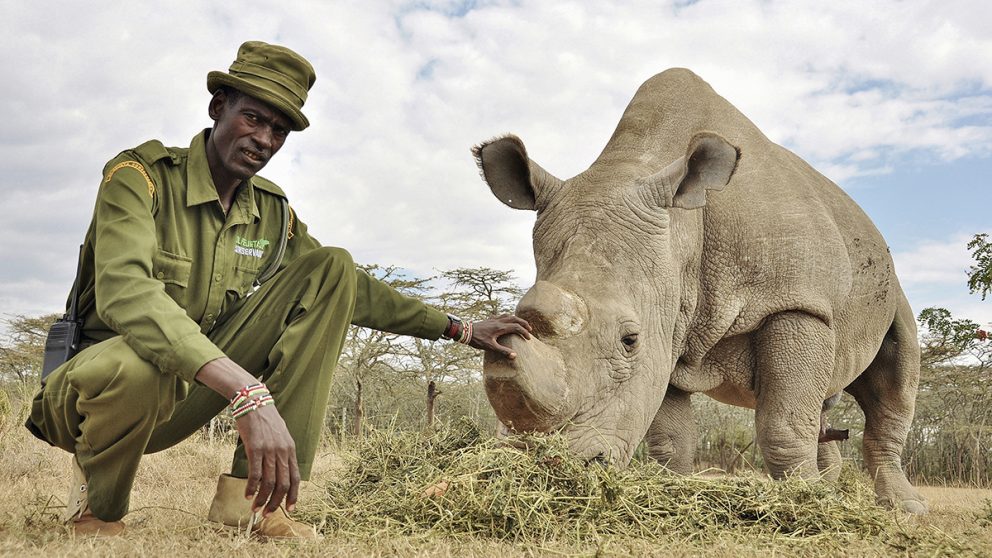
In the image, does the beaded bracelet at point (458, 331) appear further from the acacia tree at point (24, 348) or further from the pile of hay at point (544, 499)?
the acacia tree at point (24, 348)

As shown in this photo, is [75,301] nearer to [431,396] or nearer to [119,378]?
[119,378]

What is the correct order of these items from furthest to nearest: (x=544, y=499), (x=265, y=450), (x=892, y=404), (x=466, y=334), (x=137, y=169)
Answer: (x=892, y=404)
(x=466, y=334)
(x=137, y=169)
(x=544, y=499)
(x=265, y=450)

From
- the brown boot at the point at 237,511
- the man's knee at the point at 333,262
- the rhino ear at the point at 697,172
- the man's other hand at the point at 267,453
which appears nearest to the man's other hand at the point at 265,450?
the man's other hand at the point at 267,453

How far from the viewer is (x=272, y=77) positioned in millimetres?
3488

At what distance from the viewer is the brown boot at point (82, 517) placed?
321 cm

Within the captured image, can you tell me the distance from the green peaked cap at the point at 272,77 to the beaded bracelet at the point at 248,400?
1285 mm

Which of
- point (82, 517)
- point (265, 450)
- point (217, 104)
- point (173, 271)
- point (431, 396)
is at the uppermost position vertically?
point (217, 104)

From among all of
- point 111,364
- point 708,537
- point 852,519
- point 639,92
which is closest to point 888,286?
point 639,92

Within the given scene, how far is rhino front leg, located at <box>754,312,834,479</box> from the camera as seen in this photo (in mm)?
5367

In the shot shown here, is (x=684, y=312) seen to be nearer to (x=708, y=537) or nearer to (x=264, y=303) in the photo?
(x=708, y=537)

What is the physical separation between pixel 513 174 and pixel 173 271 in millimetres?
2443

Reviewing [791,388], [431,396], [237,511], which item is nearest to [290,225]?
[237,511]

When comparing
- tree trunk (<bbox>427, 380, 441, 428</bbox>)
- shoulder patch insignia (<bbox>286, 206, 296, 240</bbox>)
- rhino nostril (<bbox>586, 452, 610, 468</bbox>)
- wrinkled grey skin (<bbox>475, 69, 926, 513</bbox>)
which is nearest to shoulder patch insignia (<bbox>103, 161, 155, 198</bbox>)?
shoulder patch insignia (<bbox>286, 206, 296, 240</bbox>)

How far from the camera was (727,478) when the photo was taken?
383cm
